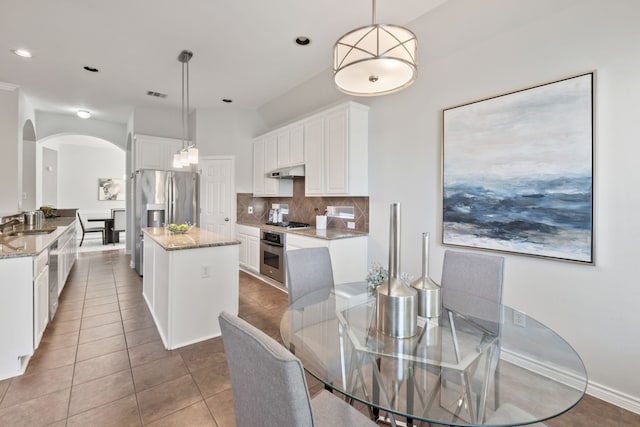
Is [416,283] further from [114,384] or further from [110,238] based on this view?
[110,238]

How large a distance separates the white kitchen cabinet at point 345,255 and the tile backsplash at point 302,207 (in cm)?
28

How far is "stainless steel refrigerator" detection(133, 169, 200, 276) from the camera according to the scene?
472 cm

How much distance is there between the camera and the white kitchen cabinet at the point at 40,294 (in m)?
2.23

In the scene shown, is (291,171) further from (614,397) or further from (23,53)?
(614,397)

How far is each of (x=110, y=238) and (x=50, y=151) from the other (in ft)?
9.19

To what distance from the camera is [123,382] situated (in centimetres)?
202

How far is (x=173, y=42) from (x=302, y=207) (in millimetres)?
2735

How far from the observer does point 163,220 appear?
192 inches

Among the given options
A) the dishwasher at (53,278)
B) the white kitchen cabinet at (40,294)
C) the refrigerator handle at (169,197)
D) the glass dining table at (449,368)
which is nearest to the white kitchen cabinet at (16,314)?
the white kitchen cabinet at (40,294)

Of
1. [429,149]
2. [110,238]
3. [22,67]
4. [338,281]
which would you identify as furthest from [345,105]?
[110,238]

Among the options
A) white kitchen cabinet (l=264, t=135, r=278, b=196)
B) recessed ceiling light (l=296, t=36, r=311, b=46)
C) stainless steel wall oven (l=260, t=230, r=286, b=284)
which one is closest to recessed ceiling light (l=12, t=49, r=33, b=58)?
white kitchen cabinet (l=264, t=135, r=278, b=196)

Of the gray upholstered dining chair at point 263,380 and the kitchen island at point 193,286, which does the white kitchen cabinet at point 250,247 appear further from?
the gray upholstered dining chair at point 263,380

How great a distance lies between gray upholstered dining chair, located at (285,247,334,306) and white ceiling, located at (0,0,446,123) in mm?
2141

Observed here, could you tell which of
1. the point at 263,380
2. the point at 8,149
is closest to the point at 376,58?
the point at 263,380
